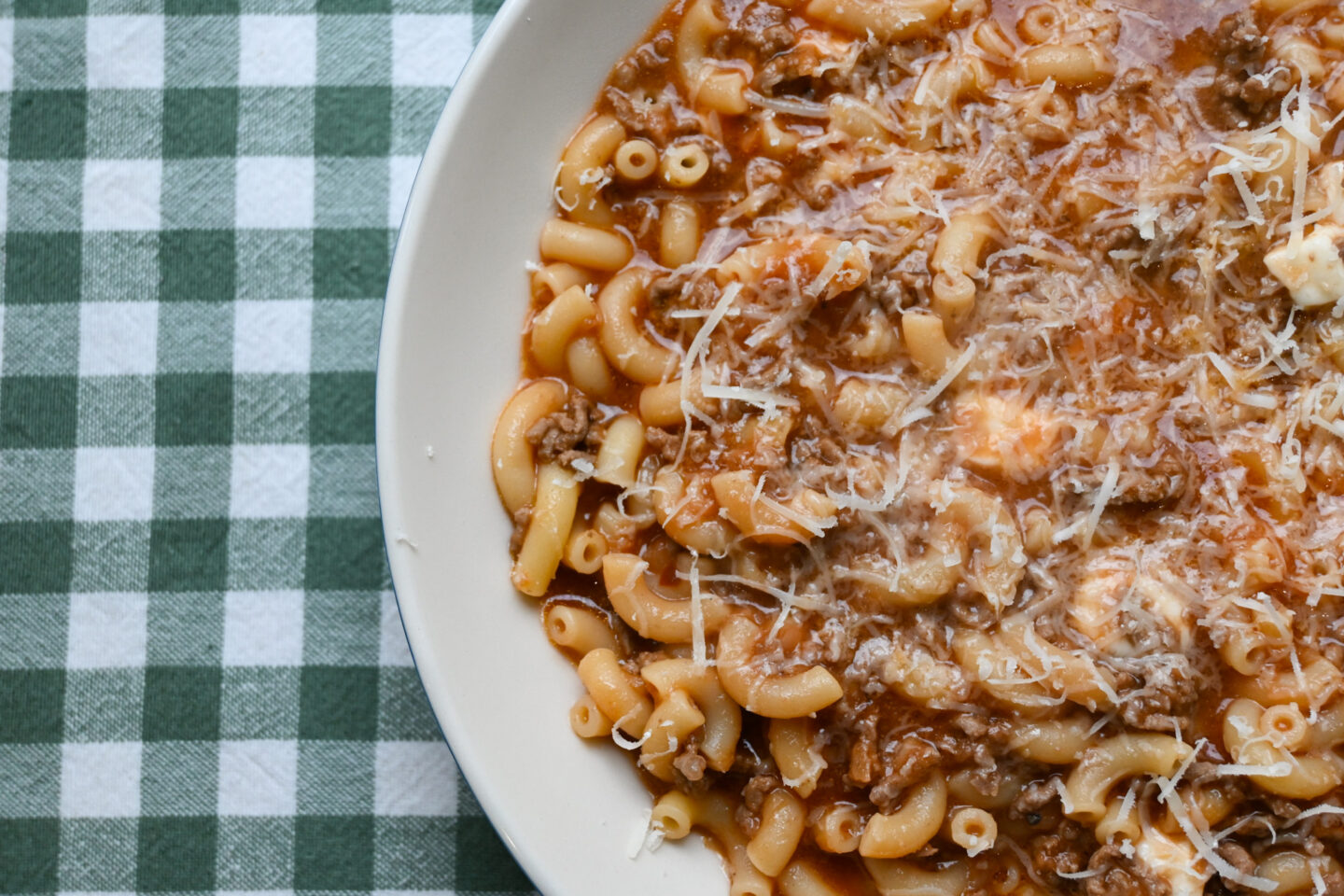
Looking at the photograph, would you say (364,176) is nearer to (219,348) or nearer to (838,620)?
(219,348)

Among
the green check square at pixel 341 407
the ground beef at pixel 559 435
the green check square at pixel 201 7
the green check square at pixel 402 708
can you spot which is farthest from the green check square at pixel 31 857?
the green check square at pixel 201 7

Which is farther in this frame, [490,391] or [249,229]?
[249,229]

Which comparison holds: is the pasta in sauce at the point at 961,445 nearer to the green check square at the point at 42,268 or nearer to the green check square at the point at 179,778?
the green check square at the point at 179,778

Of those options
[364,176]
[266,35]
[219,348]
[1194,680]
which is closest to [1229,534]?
[1194,680]

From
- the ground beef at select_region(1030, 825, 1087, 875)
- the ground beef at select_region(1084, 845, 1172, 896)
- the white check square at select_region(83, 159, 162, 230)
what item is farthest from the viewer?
the white check square at select_region(83, 159, 162, 230)

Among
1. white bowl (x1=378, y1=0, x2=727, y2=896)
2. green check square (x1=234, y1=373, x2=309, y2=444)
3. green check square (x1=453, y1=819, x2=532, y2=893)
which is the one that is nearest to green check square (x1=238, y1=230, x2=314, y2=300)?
green check square (x1=234, y1=373, x2=309, y2=444)

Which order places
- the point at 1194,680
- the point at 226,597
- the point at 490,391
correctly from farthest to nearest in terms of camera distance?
the point at 226,597, the point at 490,391, the point at 1194,680

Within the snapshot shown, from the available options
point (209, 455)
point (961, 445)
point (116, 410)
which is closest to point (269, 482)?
point (209, 455)

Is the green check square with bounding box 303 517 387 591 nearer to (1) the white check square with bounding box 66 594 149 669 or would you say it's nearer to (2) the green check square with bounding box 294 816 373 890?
(1) the white check square with bounding box 66 594 149 669
